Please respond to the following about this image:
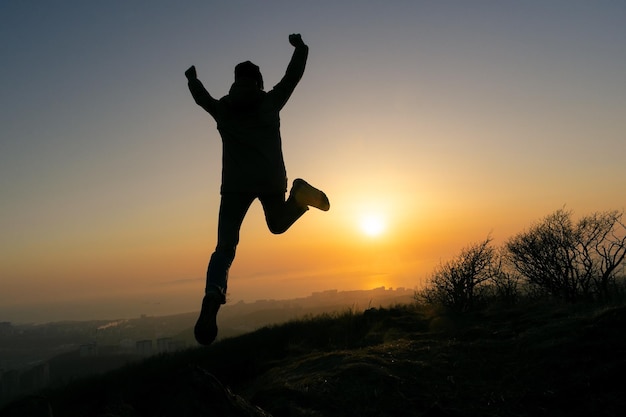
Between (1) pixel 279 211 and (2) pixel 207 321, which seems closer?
(2) pixel 207 321

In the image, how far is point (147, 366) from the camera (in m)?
12.2

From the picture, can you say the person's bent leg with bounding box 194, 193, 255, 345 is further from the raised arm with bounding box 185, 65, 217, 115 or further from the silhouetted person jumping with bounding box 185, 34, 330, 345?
the raised arm with bounding box 185, 65, 217, 115

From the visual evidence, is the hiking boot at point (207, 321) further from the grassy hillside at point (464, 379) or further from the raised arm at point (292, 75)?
the raised arm at point (292, 75)

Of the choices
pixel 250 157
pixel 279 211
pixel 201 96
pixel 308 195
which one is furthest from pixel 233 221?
pixel 201 96

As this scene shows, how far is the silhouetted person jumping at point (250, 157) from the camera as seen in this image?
384 cm

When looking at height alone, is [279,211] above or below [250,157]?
below

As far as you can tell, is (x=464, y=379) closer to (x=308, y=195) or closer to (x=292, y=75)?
(x=308, y=195)

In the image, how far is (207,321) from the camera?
11.2ft

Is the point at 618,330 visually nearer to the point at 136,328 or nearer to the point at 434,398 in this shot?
the point at 434,398

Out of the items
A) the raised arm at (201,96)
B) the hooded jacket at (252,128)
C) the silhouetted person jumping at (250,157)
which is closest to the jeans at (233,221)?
the silhouetted person jumping at (250,157)

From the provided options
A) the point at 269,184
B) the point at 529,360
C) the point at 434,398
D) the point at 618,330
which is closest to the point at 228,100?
Answer: the point at 269,184

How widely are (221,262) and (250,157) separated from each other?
100cm

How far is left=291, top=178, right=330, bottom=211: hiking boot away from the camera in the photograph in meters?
4.21

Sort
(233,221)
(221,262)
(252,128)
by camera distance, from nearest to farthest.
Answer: (221,262) → (233,221) → (252,128)
